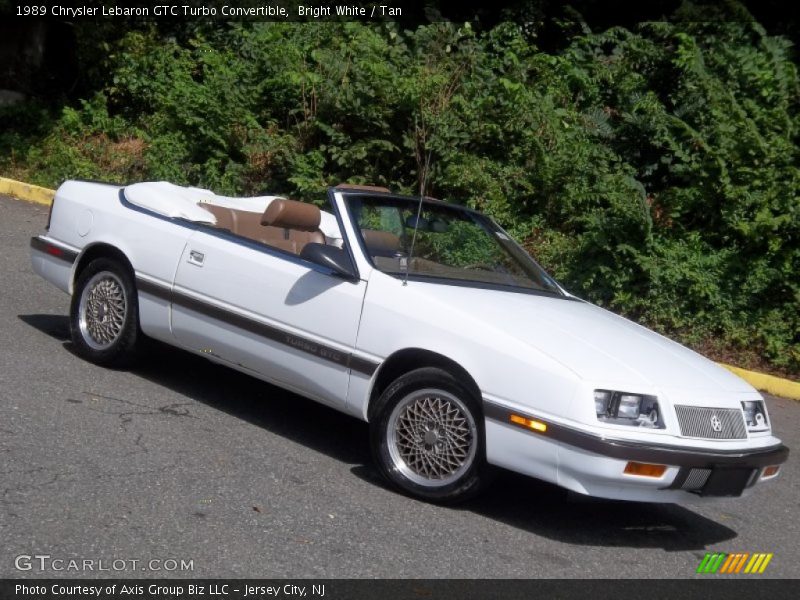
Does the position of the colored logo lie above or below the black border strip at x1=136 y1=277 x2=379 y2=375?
below

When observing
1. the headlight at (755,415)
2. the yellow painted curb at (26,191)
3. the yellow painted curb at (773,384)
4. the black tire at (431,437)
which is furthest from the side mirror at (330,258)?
the yellow painted curb at (26,191)

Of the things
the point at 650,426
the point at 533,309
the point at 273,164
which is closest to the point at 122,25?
the point at 273,164

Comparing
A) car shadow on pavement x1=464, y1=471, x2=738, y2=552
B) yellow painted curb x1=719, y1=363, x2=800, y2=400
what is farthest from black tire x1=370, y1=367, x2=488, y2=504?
yellow painted curb x1=719, y1=363, x2=800, y2=400

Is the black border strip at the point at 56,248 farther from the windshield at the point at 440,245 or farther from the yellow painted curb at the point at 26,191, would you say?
the yellow painted curb at the point at 26,191

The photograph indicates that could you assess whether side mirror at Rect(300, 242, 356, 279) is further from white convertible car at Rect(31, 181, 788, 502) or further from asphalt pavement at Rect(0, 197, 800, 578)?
asphalt pavement at Rect(0, 197, 800, 578)

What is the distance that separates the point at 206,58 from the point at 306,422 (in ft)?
34.1

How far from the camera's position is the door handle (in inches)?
259

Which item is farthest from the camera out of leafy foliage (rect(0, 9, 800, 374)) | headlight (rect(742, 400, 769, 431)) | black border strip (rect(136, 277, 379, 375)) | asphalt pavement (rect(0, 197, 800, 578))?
leafy foliage (rect(0, 9, 800, 374))

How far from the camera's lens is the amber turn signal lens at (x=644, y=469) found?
16.2ft

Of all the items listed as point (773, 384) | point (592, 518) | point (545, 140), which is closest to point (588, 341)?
point (592, 518)

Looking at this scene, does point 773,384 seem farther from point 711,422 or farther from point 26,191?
point 26,191

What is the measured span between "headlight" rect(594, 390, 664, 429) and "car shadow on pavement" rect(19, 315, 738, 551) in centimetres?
50

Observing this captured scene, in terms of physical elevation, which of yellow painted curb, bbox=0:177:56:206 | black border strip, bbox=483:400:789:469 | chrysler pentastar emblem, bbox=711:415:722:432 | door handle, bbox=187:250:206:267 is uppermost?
door handle, bbox=187:250:206:267

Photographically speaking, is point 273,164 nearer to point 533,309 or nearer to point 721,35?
point 721,35
